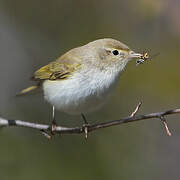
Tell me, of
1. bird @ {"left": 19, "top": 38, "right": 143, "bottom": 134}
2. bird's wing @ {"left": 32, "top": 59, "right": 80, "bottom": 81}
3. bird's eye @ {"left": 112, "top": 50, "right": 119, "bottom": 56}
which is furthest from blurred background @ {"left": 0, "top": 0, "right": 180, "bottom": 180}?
bird's eye @ {"left": 112, "top": 50, "right": 119, "bottom": 56}

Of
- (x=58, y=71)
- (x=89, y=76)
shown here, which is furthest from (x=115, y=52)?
(x=58, y=71)

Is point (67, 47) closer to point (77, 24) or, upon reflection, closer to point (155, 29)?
point (77, 24)

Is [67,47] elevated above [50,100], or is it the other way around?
[67,47]

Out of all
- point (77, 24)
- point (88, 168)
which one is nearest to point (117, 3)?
point (77, 24)

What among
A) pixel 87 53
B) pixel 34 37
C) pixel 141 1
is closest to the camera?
pixel 87 53

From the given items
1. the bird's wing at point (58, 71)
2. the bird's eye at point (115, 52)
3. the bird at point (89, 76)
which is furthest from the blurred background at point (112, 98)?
the bird's eye at point (115, 52)

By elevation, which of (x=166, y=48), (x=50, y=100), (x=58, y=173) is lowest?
(x=58, y=173)
